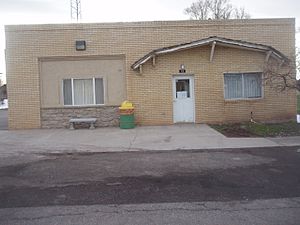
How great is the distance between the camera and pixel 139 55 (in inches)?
725

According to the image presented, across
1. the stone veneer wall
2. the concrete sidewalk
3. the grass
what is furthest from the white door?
the stone veneer wall

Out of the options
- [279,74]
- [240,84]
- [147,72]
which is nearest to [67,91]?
[147,72]

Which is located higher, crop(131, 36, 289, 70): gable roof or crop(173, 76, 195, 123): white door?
crop(131, 36, 289, 70): gable roof

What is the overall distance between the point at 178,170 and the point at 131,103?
979 centimetres

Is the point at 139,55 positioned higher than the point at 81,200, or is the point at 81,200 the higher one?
the point at 139,55

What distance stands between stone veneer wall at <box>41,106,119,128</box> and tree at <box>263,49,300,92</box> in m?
7.00

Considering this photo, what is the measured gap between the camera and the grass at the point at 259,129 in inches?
577

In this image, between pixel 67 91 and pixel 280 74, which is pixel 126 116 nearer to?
pixel 67 91

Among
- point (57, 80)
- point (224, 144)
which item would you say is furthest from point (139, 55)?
point (224, 144)

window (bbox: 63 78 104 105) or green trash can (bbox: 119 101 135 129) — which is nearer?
green trash can (bbox: 119 101 135 129)

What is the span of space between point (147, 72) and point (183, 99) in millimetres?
2095

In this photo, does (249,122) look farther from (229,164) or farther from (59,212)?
(59,212)

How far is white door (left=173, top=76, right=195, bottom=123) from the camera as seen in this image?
735 inches

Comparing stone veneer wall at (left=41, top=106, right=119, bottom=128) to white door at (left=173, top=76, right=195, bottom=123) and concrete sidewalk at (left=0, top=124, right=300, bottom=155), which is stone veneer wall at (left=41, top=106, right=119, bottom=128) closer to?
concrete sidewalk at (left=0, top=124, right=300, bottom=155)
